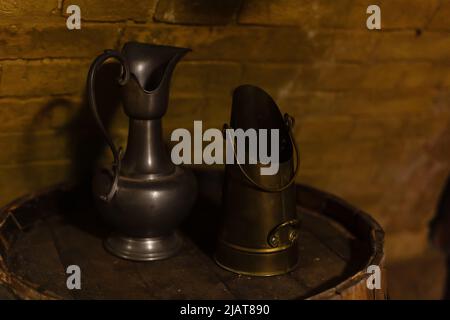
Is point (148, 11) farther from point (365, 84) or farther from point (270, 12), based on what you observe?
point (365, 84)

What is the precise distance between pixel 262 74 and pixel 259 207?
1.68 feet

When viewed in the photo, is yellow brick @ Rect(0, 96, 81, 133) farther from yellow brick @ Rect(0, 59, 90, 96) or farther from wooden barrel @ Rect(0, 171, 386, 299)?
wooden barrel @ Rect(0, 171, 386, 299)

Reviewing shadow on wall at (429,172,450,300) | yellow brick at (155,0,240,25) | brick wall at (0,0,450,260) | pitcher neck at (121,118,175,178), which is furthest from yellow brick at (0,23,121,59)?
shadow on wall at (429,172,450,300)

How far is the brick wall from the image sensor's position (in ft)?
4.63

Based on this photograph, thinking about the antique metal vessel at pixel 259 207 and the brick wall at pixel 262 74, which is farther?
the brick wall at pixel 262 74

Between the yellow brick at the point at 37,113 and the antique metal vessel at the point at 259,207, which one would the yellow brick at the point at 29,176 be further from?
the antique metal vessel at the point at 259,207

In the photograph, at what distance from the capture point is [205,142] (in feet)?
6.14

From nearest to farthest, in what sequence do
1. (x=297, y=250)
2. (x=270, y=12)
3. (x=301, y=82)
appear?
(x=297, y=250)
(x=270, y=12)
(x=301, y=82)

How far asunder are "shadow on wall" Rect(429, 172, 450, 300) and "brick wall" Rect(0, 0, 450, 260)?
11.1 inches

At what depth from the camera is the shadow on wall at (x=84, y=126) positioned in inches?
61.4

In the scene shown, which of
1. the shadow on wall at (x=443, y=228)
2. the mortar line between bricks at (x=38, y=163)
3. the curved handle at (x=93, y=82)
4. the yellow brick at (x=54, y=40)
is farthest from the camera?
the shadow on wall at (x=443, y=228)

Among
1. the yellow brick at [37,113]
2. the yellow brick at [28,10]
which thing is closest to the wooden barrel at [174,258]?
the yellow brick at [37,113]
